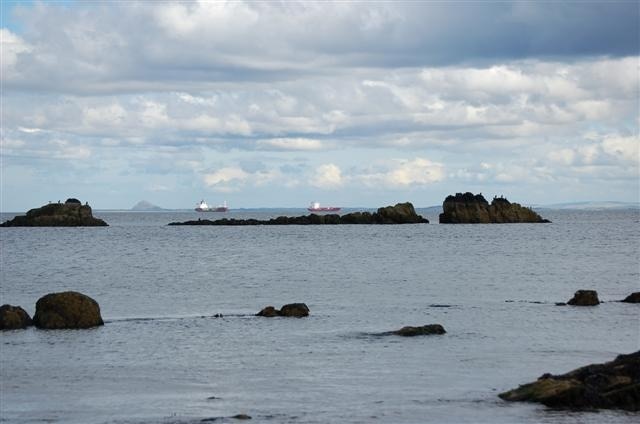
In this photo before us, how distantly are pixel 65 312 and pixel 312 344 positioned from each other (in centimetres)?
1141

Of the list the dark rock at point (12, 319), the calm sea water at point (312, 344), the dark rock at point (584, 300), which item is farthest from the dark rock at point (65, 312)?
the dark rock at point (584, 300)

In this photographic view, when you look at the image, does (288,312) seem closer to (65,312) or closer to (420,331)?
(420,331)

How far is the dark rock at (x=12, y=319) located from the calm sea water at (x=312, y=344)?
4.45 ft

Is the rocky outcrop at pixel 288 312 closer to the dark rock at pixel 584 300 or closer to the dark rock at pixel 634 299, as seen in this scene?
the dark rock at pixel 584 300

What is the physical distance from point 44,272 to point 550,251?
185ft

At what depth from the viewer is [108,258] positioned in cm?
10256

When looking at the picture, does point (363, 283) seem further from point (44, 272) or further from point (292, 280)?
point (44, 272)

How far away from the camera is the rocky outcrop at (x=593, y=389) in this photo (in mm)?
26609

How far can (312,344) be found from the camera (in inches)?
1559

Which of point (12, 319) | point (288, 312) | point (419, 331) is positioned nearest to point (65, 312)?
point (12, 319)

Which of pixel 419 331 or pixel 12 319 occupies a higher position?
pixel 12 319

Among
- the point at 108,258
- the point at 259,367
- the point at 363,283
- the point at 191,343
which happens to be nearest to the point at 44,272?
the point at 108,258

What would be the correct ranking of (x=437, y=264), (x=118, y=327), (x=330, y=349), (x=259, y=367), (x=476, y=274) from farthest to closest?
1. (x=437, y=264)
2. (x=476, y=274)
3. (x=118, y=327)
4. (x=330, y=349)
5. (x=259, y=367)

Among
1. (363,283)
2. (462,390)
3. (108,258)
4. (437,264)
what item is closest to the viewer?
(462,390)
